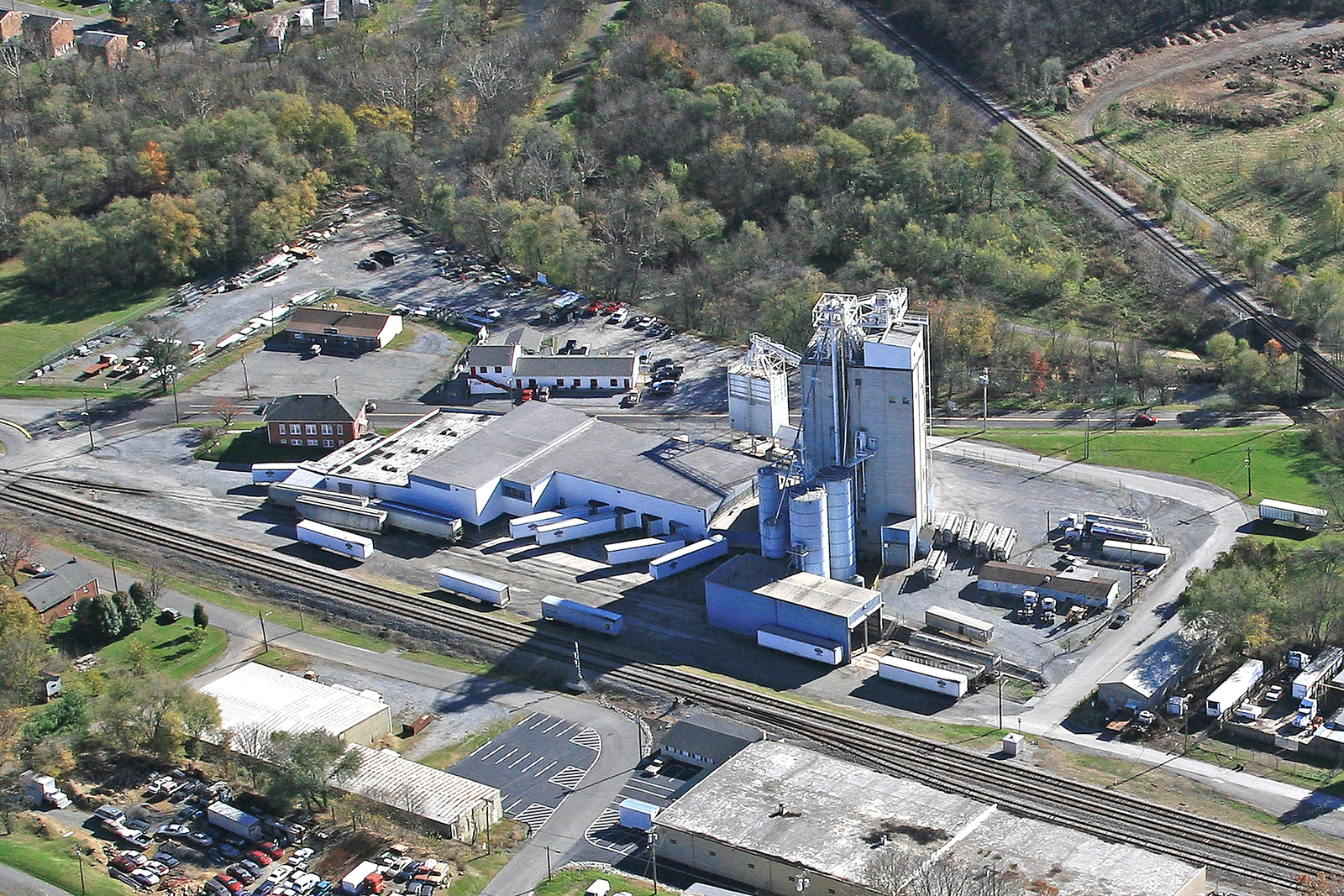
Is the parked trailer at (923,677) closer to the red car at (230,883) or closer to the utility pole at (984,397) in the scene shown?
the utility pole at (984,397)

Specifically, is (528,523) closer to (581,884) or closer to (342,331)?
(342,331)

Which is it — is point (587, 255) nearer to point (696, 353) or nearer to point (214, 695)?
point (696, 353)

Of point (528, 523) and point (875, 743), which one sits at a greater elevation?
point (528, 523)

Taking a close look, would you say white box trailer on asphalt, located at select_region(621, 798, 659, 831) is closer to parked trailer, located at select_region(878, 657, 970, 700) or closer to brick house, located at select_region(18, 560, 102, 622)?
parked trailer, located at select_region(878, 657, 970, 700)

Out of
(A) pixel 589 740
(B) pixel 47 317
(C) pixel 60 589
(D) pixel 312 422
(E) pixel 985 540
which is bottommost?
(A) pixel 589 740

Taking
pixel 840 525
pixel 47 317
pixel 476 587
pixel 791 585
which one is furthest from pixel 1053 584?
pixel 47 317

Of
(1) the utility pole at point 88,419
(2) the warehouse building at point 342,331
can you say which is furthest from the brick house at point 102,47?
(1) the utility pole at point 88,419

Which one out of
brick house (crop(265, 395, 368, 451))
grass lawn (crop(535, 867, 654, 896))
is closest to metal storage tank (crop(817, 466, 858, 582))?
grass lawn (crop(535, 867, 654, 896))
